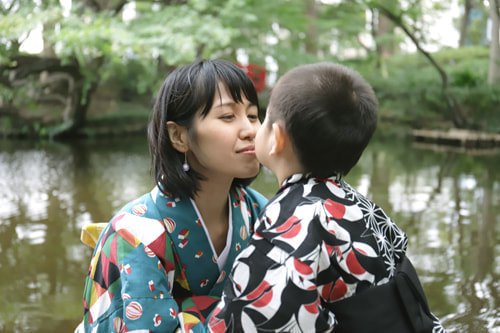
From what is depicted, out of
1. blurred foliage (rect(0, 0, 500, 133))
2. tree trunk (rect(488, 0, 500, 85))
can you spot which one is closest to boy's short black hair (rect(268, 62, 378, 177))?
blurred foliage (rect(0, 0, 500, 133))

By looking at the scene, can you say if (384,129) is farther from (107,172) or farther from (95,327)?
(95,327)

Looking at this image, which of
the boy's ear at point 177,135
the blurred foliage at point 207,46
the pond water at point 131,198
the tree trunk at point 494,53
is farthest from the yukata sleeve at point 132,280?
the tree trunk at point 494,53

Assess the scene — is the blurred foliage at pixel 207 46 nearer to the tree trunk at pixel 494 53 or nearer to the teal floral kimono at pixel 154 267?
the tree trunk at pixel 494 53

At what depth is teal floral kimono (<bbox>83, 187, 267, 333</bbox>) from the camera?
1322mm

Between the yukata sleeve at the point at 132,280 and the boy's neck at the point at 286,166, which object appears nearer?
the boy's neck at the point at 286,166

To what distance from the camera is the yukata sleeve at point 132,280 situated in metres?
1.31

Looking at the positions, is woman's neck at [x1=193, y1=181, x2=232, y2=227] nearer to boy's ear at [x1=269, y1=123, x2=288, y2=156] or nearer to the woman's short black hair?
the woman's short black hair

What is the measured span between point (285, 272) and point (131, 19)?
974 cm

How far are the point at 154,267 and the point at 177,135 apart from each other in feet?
1.34

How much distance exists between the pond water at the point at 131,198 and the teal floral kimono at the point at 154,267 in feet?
4.31

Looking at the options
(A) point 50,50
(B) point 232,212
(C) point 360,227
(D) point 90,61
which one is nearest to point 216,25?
(D) point 90,61

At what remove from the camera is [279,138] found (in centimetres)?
116

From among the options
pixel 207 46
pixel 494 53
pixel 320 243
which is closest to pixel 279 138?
pixel 320 243

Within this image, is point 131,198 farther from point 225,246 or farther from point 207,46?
point 207,46
